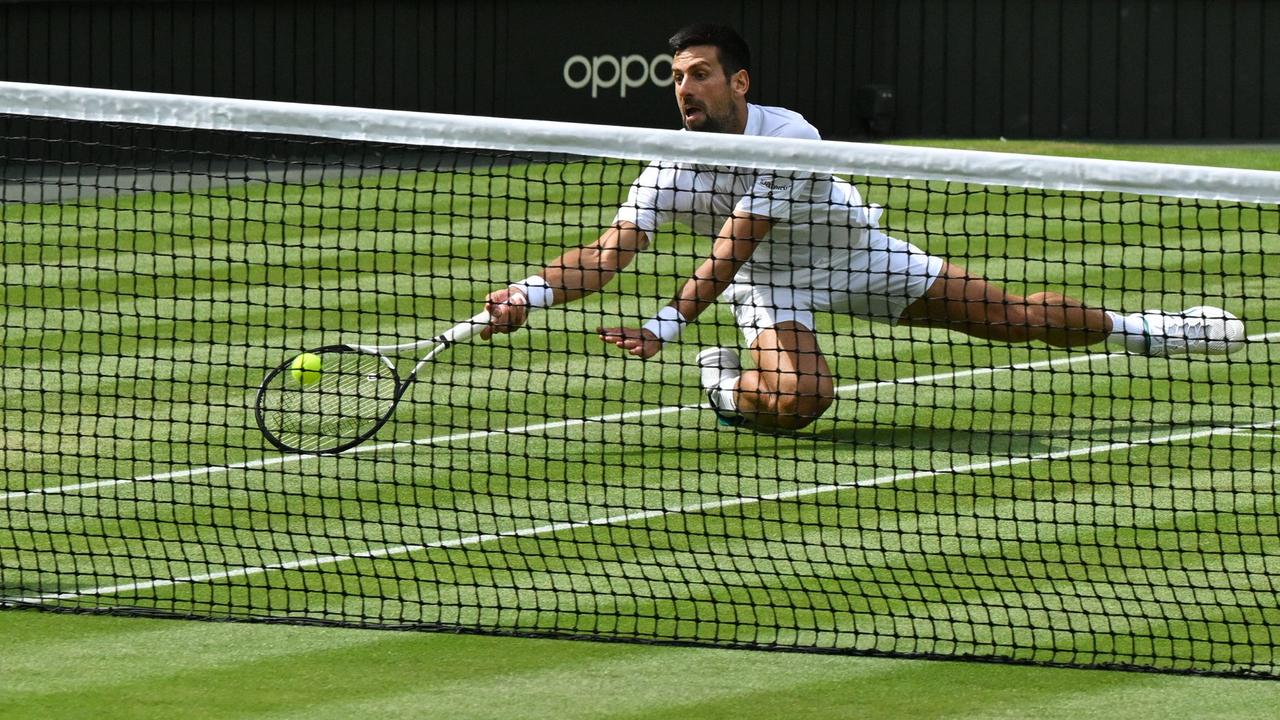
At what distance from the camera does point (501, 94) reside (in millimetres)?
21578

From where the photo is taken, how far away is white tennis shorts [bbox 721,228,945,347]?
9047 millimetres

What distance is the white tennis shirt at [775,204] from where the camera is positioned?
8.81 meters

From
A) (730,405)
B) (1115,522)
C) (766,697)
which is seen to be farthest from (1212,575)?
(730,405)

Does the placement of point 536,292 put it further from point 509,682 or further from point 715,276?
point 509,682

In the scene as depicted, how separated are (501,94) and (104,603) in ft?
49.5

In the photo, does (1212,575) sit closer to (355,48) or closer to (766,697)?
(766,697)

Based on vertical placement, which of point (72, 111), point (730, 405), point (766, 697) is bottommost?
point (766, 697)

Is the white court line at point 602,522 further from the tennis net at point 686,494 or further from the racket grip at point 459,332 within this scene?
the racket grip at point 459,332

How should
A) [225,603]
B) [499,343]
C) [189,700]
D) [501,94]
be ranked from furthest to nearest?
[501,94] < [499,343] < [225,603] < [189,700]

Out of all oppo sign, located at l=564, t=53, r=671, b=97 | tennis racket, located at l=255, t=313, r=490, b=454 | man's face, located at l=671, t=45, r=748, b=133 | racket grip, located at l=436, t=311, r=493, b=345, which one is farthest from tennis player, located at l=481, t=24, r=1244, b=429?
oppo sign, located at l=564, t=53, r=671, b=97

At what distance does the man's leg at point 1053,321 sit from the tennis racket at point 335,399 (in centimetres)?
196

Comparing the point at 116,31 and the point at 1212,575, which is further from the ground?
the point at 116,31

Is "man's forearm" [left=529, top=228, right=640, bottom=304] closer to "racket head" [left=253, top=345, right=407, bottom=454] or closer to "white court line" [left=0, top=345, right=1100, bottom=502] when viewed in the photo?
"white court line" [left=0, top=345, right=1100, bottom=502]

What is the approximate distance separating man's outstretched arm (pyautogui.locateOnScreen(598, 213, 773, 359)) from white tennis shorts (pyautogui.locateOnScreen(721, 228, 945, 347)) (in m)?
0.55
